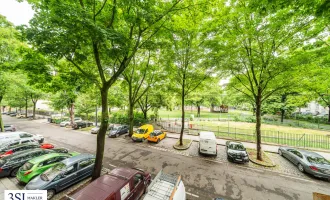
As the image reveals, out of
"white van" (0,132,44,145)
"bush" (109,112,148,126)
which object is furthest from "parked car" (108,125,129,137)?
"white van" (0,132,44,145)

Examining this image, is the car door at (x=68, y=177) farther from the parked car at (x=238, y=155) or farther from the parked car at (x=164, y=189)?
the parked car at (x=238, y=155)

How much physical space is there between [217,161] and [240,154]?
6.47 ft

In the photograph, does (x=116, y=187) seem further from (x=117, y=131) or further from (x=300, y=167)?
(x=117, y=131)

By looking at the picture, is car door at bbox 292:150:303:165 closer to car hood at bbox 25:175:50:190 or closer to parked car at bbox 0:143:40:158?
car hood at bbox 25:175:50:190

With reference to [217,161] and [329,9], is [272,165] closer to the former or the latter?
[217,161]

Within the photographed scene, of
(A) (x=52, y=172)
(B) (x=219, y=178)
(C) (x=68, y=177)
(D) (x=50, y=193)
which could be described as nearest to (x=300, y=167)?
(B) (x=219, y=178)

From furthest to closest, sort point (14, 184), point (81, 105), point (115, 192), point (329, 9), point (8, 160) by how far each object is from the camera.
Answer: point (81, 105) < point (8, 160) < point (14, 184) < point (115, 192) < point (329, 9)

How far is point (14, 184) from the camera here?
747 cm

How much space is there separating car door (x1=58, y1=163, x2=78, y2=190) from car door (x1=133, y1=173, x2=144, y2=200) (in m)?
3.89

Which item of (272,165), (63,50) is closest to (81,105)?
(63,50)

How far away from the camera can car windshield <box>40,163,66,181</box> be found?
646 centimetres

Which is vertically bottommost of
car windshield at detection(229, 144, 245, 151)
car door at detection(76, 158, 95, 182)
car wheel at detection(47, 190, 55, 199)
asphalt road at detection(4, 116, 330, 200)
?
asphalt road at detection(4, 116, 330, 200)

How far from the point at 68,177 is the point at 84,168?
1010 millimetres

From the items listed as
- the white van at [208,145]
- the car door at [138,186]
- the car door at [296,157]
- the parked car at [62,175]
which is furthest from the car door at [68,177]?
the car door at [296,157]
